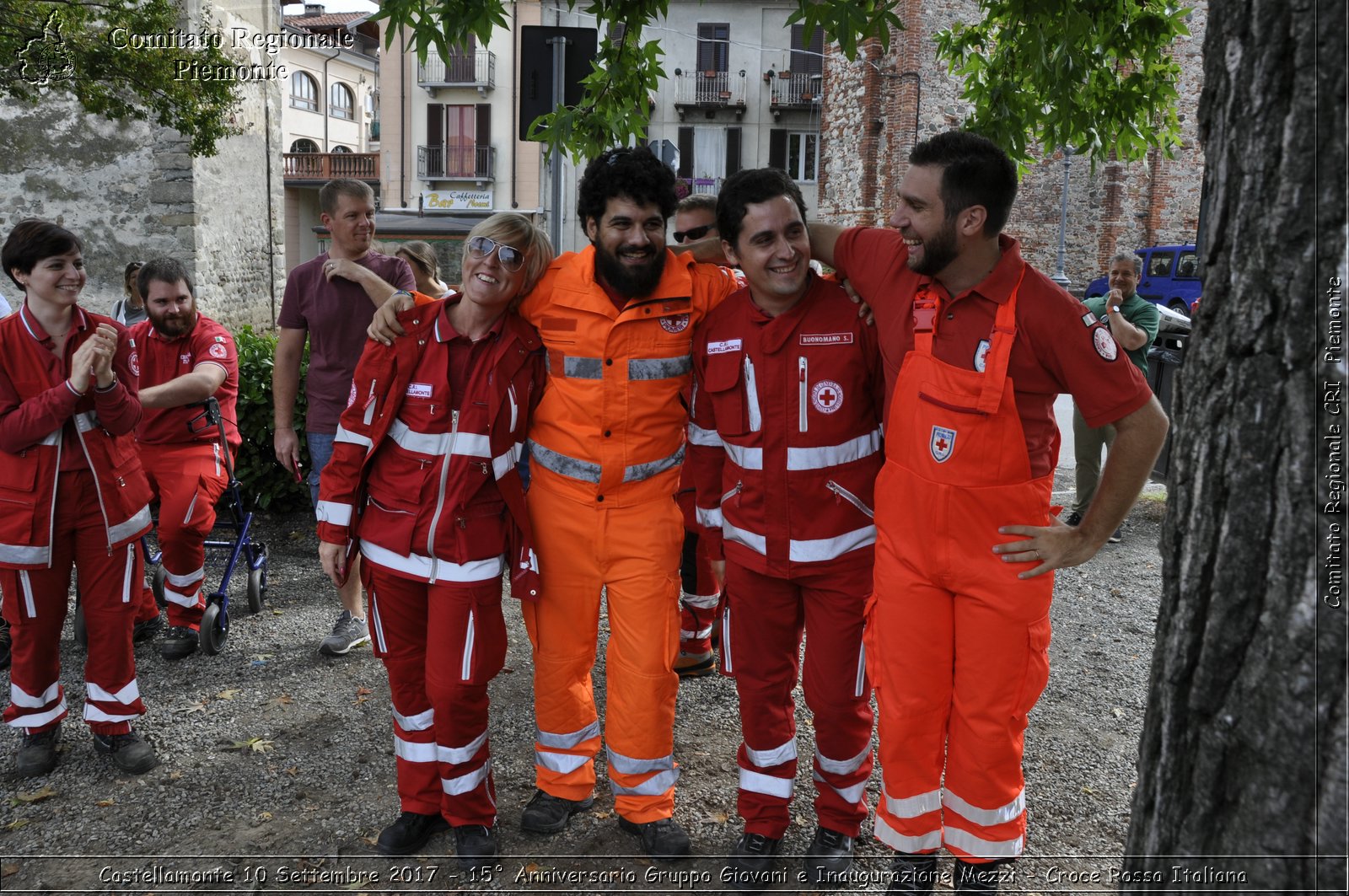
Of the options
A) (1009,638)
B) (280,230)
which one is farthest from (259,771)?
(280,230)

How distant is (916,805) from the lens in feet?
9.62

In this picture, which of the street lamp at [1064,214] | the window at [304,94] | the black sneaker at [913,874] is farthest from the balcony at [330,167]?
the black sneaker at [913,874]

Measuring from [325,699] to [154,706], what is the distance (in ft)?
2.49

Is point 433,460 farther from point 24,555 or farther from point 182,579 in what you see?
point 182,579

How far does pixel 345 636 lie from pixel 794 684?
9.48 feet

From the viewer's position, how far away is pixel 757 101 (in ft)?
121

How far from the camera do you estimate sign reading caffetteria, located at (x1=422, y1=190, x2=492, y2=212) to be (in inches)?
1460

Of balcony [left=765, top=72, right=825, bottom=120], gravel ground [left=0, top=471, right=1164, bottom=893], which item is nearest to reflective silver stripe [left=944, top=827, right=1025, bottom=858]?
gravel ground [left=0, top=471, right=1164, bottom=893]

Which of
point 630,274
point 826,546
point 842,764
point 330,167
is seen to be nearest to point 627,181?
point 630,274

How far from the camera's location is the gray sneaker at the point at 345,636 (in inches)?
206

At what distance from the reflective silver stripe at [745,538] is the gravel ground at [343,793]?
1119 mm

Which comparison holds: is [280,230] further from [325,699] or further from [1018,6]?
[1018,6]

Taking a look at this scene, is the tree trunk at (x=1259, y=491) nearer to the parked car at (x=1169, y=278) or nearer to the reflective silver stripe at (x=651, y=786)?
the reflective silver stripe at (x=651, y=786)

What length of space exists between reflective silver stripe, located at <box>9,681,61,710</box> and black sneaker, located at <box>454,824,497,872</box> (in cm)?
189
